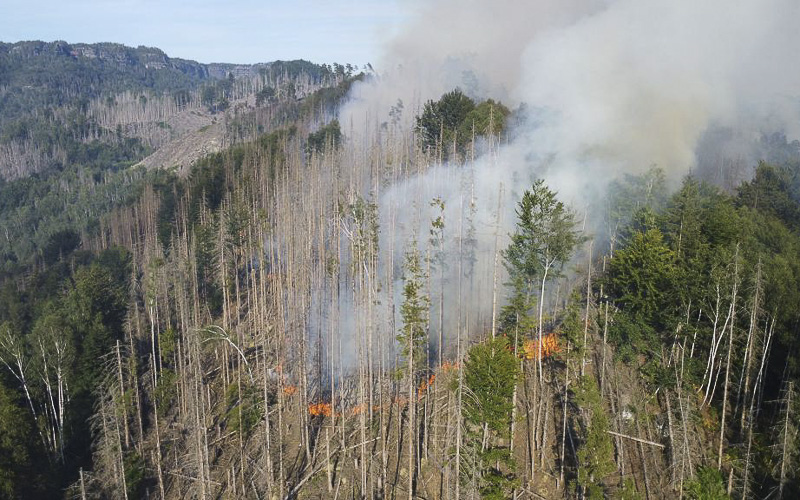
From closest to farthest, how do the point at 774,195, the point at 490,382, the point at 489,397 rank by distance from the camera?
the point at 490,382
the point at 489,397
the point at 774,195

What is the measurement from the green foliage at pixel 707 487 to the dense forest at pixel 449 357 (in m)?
0.09

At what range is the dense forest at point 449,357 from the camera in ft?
94.2

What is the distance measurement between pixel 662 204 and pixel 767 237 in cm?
884

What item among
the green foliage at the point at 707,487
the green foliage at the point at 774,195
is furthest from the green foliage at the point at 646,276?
the green foliage at the point at 774,195

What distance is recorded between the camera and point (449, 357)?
137 feet

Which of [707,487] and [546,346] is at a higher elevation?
[546,346]

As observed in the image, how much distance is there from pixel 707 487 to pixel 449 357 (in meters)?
20.1

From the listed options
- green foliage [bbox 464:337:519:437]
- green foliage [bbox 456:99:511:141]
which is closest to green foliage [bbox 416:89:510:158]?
green foliage [bbox 456:99:511:141]

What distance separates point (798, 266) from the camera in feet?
111

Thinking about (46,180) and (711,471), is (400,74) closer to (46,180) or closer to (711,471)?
(46,180)

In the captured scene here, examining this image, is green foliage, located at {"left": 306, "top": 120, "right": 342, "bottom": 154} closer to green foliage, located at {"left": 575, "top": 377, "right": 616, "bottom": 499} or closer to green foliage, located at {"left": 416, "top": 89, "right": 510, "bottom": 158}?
green foliage, located at {"left": 416, "top": 89, "right": 510, "bottom": 158}

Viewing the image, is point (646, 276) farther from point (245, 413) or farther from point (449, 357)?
point (245, 413)

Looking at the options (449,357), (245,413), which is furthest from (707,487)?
(245,413)

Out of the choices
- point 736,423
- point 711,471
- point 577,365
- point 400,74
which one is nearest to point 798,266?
point 736,423
